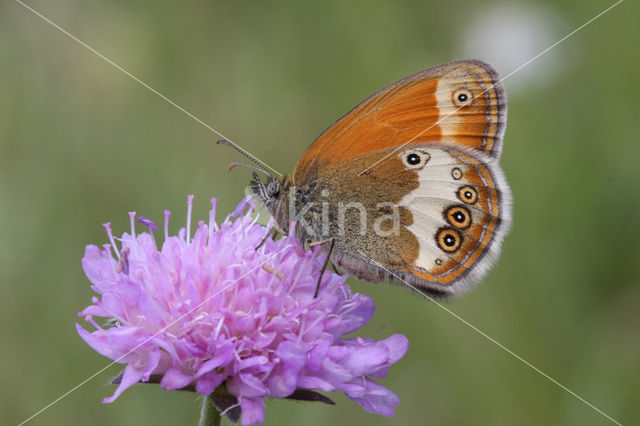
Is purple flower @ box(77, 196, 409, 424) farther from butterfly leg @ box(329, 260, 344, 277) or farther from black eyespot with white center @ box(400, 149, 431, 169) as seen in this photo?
black eyespot with white center @ box(400, 149, 431, 169)

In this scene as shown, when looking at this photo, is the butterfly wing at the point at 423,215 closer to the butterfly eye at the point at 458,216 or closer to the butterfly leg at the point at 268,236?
the butterfly eye at the point at 458,216

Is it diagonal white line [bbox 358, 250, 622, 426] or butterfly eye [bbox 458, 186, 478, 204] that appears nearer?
diagonal white line [bbox 358, 250, 622, 426]

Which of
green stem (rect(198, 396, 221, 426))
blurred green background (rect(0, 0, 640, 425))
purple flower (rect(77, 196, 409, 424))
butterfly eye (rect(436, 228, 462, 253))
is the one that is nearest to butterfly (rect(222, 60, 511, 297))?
butterfly eye (rect(436, 228, 462, 253))

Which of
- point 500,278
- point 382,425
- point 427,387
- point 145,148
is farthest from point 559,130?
point 145,148

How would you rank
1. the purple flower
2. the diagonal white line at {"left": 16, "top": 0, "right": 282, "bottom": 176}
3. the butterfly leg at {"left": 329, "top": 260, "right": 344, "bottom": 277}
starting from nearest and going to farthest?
the purple flower < the butterfly leg at {"left": 329, "top": 260, "right": 344, "bottom": 277} < the diagonal white line at {"left": 16, "top": 0, "right": 282, "bottom": 176}

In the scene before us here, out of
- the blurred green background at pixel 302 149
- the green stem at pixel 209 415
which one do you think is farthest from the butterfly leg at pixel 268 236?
the blurred green background at pixel 302 149

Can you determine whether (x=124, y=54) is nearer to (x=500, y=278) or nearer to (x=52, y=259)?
(x=52, y=259)

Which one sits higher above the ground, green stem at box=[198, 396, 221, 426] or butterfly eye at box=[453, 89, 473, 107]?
butterfly eye at box=[453, 89, 473, 107]

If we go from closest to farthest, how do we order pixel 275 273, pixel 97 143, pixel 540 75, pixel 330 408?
1. pixel 275 273
2. pixel 330 408
3. pixel 97 143
4. pixel 540 75
